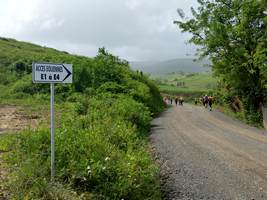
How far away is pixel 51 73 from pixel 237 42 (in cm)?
2593

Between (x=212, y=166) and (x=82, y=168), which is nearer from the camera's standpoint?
(x=82, y=168)

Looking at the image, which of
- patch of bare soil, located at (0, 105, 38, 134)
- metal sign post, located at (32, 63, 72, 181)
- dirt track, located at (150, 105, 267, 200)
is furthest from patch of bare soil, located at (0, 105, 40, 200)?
dirt track, located at (150, 105, 267, 200)

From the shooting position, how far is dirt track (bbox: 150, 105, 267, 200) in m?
9.25

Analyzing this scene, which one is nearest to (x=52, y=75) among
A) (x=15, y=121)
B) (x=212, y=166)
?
(x=212, y=166)

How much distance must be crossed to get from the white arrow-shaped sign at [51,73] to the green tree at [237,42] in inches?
880

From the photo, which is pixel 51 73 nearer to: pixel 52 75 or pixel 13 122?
pixel 52 75

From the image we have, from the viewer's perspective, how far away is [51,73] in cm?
749

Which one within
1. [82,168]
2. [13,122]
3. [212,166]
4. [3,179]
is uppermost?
[13,122]

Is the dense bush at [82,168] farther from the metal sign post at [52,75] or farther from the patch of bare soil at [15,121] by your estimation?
the patch of bare soil at [15,121]

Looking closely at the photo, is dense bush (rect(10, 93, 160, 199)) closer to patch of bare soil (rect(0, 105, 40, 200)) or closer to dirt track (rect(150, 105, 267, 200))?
patch of bare soil (rect(0, 105, 40, 200))

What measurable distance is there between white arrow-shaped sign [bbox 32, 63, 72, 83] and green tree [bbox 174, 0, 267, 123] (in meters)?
22.3

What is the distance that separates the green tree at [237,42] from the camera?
29.9m

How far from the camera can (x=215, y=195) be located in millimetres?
8953

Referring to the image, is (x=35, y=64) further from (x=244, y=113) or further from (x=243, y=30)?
(x=244, y=113)
